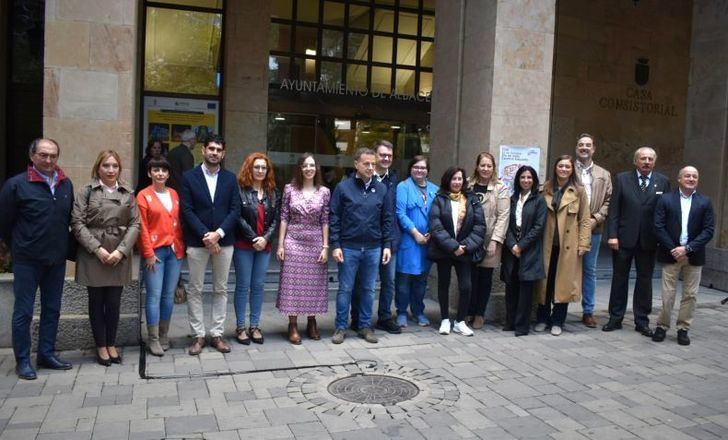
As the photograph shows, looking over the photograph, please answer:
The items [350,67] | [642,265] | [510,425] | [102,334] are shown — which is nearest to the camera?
[510,425]

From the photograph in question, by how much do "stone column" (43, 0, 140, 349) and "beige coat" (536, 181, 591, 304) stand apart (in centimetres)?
456

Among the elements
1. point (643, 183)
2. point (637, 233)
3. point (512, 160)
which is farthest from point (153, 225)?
point (643, 183)

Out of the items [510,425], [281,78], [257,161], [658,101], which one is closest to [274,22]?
[281,78]

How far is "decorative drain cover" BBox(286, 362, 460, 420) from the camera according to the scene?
16.1 feet

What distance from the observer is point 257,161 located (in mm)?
6414

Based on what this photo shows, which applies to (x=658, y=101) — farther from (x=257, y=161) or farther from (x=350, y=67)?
(x=257, y=161)

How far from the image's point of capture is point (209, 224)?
242 inches

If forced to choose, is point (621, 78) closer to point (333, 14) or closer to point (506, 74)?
point (333, 14)

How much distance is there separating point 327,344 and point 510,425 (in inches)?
96.8

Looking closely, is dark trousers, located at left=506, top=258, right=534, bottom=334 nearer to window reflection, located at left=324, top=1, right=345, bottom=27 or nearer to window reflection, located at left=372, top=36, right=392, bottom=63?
window reflection, located at left=372, top=36, right=392, bottom=63

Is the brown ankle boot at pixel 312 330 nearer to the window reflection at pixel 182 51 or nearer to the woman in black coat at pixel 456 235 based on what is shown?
the woman in black coat at pixel 456 235

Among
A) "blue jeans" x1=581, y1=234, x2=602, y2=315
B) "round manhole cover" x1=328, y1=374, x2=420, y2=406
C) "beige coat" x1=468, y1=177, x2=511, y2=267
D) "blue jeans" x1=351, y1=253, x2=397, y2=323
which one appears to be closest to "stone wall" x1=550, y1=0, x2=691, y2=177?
"blue jeans" x1=581, y1=234, x2=602, y2=315

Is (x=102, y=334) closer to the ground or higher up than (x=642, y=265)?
closer to the ground

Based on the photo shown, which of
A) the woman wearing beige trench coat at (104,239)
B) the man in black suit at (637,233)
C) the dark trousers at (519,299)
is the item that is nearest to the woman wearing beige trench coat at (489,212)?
the dark trousers at (519,299)
